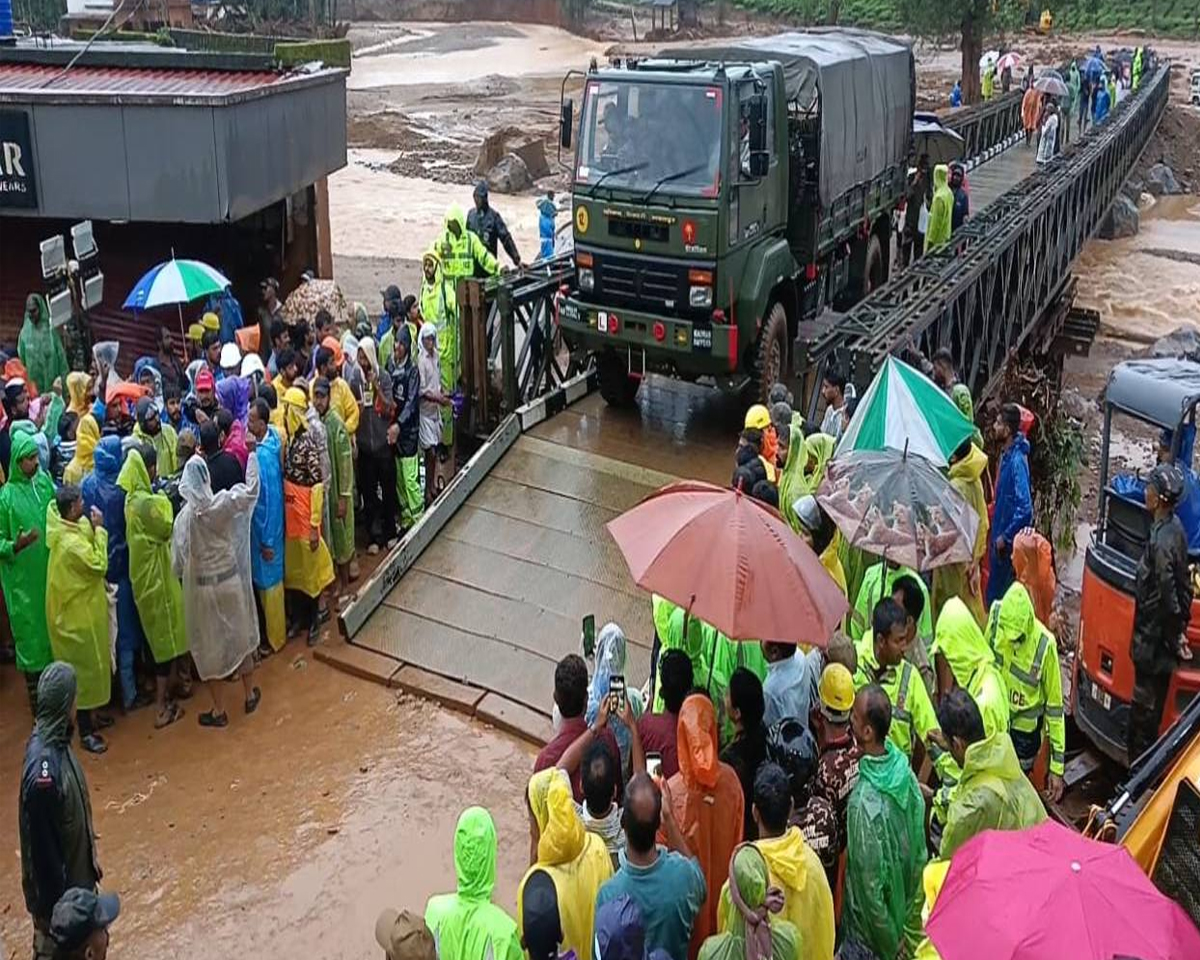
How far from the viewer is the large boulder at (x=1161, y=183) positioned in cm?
3006

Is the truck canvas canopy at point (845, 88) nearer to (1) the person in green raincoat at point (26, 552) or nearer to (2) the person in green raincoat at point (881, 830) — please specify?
(1) the person in green raincoat at point (26, 552)

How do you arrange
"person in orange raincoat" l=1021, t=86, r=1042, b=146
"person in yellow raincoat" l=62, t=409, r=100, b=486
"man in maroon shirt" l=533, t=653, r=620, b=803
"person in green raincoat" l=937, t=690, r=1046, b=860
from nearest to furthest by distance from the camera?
"person in green raincoat" l=937, t=690, r=1046, b=860, "man in maroon shirt" l=533, t=653, r=620, b=803, "person in yellow raincoat" l=62, t=409, r=100, b=486, "person in orange raincoat" l=1021, t=86, r=1042, b=146

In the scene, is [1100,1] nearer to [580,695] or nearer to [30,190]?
[30,190]

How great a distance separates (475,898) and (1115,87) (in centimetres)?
2626

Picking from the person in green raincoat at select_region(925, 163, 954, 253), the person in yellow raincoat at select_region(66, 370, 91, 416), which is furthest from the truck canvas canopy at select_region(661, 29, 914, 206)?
the person in yellow raincoat at select_region(66, 370, 91, 416)

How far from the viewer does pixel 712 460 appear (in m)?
9.30

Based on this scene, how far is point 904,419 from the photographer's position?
6.24 m

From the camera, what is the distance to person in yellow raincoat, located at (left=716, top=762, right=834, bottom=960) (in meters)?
3.69

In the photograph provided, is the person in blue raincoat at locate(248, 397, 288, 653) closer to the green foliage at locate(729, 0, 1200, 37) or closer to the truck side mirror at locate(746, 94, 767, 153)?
the truck side mirror at locate(746, 94, 767, 153)

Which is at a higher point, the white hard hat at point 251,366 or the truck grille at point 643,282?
the truck grille at point 643,282

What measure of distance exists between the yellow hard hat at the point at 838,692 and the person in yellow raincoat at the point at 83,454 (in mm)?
4570

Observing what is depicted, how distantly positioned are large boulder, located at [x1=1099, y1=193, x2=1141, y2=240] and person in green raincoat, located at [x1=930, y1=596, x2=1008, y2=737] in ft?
75.6

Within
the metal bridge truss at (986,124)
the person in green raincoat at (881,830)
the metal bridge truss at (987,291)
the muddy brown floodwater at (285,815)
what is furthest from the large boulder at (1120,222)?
the person in green raincoat at (881,830)

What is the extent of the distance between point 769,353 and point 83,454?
5.01m
